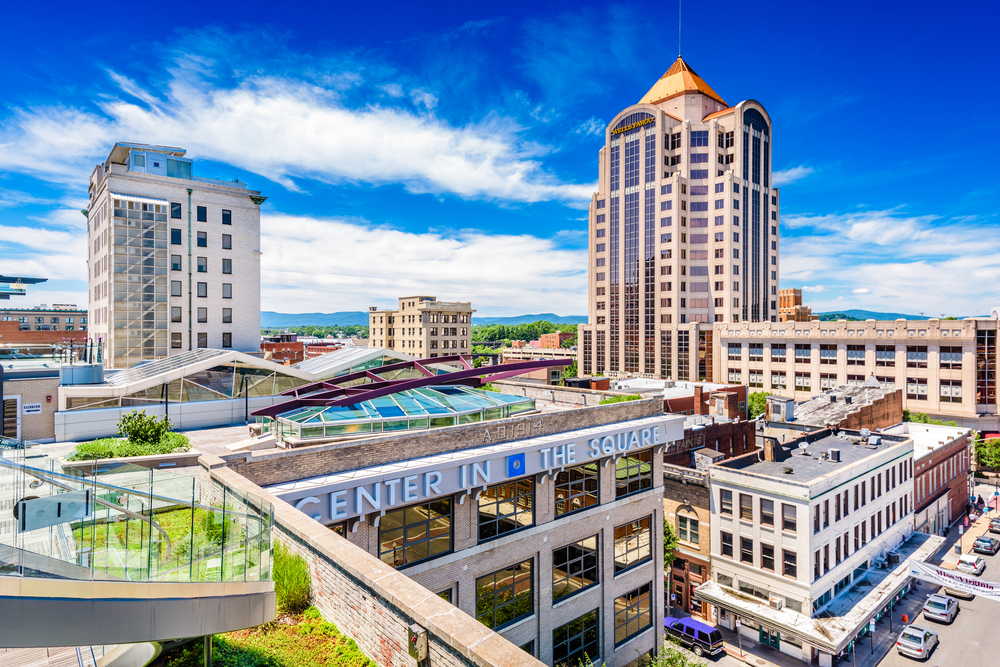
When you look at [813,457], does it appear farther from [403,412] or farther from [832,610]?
[403,412]

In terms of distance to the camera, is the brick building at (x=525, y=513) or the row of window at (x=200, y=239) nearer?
the brick building at (x=525, y=513)

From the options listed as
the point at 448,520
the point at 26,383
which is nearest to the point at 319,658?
the point at 448,520

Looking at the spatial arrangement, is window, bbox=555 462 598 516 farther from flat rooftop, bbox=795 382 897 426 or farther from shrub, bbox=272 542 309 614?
flat rooftop, bbox=795 382 897 426

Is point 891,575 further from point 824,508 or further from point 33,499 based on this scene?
point 33,499

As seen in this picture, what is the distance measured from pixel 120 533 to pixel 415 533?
9.83 m

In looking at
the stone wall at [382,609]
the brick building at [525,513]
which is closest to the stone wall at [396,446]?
the brick building at [525,513]

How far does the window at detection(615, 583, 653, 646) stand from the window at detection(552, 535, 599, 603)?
2486 millimetres

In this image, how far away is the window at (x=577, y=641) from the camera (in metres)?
19.8

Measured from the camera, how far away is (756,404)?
254 feet

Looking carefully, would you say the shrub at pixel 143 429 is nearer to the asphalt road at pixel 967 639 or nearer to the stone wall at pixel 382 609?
the stone wall at pixel 382 609

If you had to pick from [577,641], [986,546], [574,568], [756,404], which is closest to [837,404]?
[986,546]

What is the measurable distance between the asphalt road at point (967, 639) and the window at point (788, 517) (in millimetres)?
8970

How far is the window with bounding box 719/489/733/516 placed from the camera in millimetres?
35812

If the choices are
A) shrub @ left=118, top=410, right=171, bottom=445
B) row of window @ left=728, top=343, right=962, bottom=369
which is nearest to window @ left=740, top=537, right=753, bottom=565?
shrub @ left=118, top=410, right=171, bottom=445
